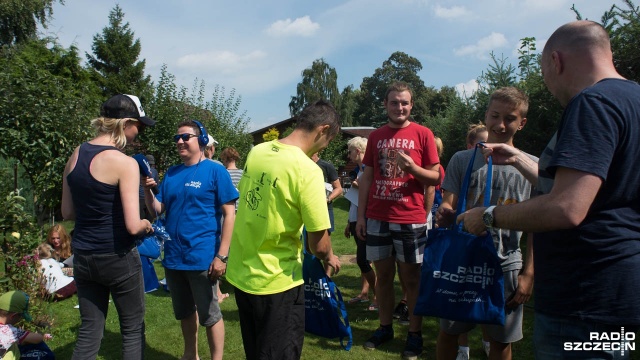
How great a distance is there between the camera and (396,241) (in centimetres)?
384

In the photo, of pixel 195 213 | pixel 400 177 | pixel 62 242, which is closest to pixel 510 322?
pixel 400 177

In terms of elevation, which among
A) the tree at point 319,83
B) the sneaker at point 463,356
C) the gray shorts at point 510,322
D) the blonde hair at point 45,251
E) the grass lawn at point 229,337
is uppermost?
the tree at point 319,83

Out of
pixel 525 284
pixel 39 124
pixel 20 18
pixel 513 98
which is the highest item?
pixel 20 18

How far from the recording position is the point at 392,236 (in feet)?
12.7

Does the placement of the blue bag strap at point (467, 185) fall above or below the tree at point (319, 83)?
below

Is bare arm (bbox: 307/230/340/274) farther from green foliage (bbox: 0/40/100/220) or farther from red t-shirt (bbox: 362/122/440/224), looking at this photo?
green foliage (bbox: 0/40/100/220)

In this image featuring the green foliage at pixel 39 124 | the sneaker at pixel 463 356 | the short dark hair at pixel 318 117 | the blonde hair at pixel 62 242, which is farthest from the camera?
the blonde hair at pixel 62 242

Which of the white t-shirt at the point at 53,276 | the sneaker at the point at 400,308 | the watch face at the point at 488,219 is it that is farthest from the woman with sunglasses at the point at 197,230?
the white t-shirt at the point at 53,276

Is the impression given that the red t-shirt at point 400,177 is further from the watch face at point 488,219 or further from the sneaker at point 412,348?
the watch face at point 488,219

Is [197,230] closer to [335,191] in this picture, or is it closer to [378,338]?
[378,338]

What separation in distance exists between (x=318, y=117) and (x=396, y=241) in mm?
1759

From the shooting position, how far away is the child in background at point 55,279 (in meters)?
5.45

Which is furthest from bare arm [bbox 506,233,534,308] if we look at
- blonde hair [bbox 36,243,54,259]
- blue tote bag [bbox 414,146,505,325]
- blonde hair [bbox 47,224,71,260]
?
blonde hair [bbox 47,224,71,260]

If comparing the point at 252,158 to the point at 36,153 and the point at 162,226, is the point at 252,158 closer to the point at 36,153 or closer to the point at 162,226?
the point at 162,226
